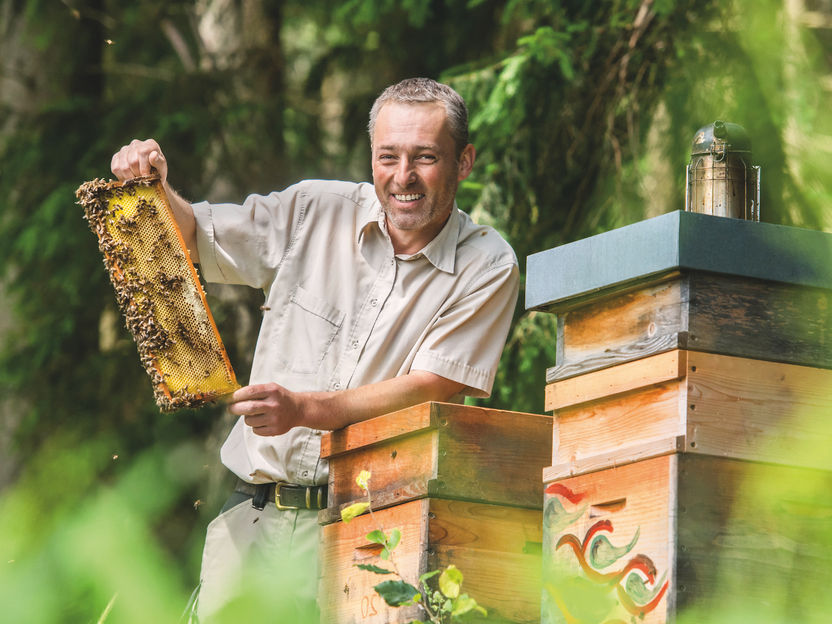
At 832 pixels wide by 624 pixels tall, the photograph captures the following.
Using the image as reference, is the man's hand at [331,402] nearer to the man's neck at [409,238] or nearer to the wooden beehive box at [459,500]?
the wooden beehive box at [459,500]

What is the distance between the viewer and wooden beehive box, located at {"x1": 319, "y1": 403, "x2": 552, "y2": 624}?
2664mm

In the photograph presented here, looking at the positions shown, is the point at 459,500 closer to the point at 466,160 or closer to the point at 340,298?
the point at 340,298

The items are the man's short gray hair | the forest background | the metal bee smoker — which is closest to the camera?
the metal bee smoker

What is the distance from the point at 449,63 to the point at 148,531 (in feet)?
20.5

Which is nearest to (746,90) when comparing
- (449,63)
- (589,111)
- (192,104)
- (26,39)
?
(589,111)

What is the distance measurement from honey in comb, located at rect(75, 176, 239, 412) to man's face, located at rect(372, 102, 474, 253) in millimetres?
672

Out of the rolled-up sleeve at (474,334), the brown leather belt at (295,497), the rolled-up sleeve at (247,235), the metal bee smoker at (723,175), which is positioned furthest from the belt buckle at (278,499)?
the metal bee smoker at (723,175)

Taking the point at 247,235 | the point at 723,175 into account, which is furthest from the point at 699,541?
the point at 247,235

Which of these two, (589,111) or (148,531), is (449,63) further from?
(148,531)

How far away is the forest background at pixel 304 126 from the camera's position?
476 centimetres

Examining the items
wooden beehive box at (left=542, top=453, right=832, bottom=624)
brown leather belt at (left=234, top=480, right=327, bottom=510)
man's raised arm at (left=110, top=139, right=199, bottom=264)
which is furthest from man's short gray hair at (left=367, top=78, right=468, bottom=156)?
wooden beehive box at (left=542, top=453, right=832, bottom=624)

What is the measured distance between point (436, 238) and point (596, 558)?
1.29 meters

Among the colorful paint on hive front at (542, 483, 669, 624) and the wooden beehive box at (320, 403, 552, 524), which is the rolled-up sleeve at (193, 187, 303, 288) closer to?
the wooden beehive box at (320, 403, 552, 524)

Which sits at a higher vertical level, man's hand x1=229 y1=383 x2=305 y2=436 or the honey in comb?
the honey in comb
